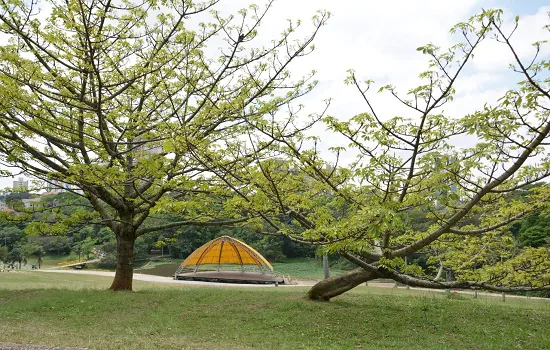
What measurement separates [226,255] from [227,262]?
1.25ft

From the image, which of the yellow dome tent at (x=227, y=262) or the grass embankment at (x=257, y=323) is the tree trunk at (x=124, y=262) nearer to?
the grass embankment at (x=257, y=323)

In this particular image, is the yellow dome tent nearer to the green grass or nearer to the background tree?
the green grass

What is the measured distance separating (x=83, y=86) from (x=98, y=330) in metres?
4.30

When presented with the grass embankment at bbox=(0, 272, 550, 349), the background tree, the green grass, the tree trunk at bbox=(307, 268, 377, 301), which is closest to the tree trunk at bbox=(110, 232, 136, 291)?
the grass embankment at bbox=(0, 272, 550, 349)

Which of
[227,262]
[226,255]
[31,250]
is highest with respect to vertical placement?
[31,250]

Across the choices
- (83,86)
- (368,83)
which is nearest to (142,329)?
(83,86)

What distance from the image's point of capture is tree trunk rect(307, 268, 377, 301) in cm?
852

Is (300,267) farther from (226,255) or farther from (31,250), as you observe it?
(31,250)

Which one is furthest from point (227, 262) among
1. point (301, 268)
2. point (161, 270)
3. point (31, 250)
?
point (31, 250)

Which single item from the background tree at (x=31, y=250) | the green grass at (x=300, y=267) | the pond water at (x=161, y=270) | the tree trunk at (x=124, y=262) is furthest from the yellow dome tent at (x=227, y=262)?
the background tree at (x=31, y=250)

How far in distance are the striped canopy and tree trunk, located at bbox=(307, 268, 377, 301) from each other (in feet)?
46.9

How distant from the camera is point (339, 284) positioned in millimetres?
9000

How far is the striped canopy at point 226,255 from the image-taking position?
23.5 m

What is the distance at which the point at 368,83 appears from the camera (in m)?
6.14
